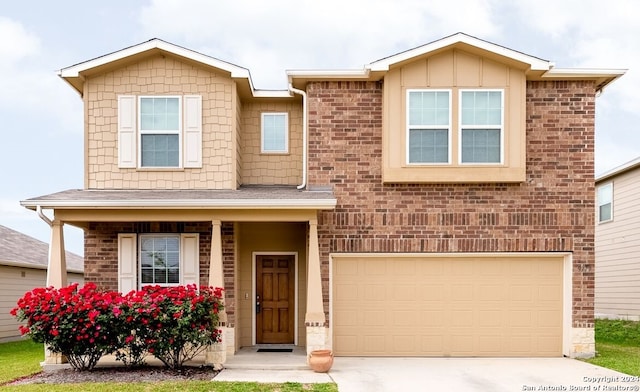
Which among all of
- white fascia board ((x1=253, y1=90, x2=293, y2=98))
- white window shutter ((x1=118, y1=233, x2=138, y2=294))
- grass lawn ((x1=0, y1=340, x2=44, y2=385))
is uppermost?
white fascia board ((x1=253, y1=90, x2=293, y2=98))

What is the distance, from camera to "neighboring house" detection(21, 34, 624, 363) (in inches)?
459

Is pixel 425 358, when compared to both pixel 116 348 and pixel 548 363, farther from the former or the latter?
pixel 116 348

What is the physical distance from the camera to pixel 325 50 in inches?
692

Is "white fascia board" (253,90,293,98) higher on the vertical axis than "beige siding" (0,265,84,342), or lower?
higher

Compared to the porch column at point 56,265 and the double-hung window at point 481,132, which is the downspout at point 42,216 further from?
the double-hung window at point 481,132

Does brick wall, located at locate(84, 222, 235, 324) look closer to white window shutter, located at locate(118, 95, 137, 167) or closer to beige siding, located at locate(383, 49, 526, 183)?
white window shutter, located at locate(118, 95, 137, 167)

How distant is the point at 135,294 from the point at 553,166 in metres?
8.76

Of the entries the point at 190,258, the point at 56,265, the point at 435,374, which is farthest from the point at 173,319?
the point at 435,374

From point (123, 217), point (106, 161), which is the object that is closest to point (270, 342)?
point (123, 217)

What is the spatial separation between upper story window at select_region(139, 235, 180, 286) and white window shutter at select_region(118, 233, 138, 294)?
144mm

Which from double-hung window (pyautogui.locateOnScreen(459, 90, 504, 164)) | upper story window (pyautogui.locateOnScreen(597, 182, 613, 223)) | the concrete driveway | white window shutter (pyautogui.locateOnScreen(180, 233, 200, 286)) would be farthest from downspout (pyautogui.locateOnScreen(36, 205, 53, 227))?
upper story window (pyautogui.locateOnScreen(597, 182, 613, 223))

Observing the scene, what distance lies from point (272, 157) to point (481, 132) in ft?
15.4

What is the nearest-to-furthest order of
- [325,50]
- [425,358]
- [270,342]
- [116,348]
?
[116,348] < [425,358] < [270,342] < [325,50]

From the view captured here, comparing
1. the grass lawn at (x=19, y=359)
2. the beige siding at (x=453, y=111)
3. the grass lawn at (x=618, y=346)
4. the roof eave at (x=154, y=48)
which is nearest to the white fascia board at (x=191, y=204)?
the beige siding at (x=453, y=111)
